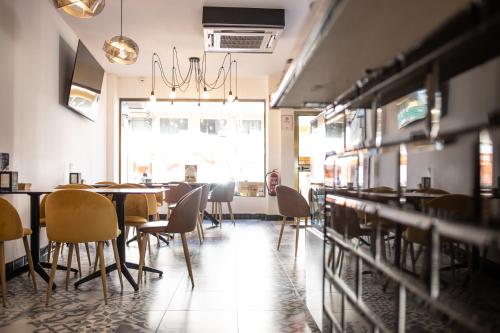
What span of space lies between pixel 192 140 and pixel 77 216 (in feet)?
23.4

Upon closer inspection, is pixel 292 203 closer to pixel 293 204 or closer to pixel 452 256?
pixel 293 204

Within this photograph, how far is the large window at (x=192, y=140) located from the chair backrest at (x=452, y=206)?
8668 millimetres

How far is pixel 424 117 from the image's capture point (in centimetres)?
88

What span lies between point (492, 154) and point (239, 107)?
9.06 meters

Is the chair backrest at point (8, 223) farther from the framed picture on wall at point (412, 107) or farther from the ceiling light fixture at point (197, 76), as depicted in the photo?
the ceiling light fixture at point (197, 76)

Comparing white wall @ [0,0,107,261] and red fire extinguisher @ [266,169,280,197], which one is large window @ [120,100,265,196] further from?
white wall @ [0,0,107,261]

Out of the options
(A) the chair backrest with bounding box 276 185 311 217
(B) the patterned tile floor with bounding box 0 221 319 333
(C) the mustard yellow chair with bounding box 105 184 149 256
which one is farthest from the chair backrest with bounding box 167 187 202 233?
(A) the chair backrest with bounding box 276 185 311 217

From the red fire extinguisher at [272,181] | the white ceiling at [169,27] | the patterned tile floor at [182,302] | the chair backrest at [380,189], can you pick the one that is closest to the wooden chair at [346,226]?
the chair backrest at [380,189]

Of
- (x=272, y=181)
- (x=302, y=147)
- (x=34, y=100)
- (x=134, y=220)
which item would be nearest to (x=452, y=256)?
(x=134, y=220)

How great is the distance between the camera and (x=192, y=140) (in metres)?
9.91

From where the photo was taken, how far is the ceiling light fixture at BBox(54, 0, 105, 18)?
3092 mm

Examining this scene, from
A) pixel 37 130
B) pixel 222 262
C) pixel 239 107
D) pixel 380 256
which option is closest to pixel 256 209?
pixel 239 107

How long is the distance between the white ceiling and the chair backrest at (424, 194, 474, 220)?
11.2 ft

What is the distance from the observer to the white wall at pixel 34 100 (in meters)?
3.90
